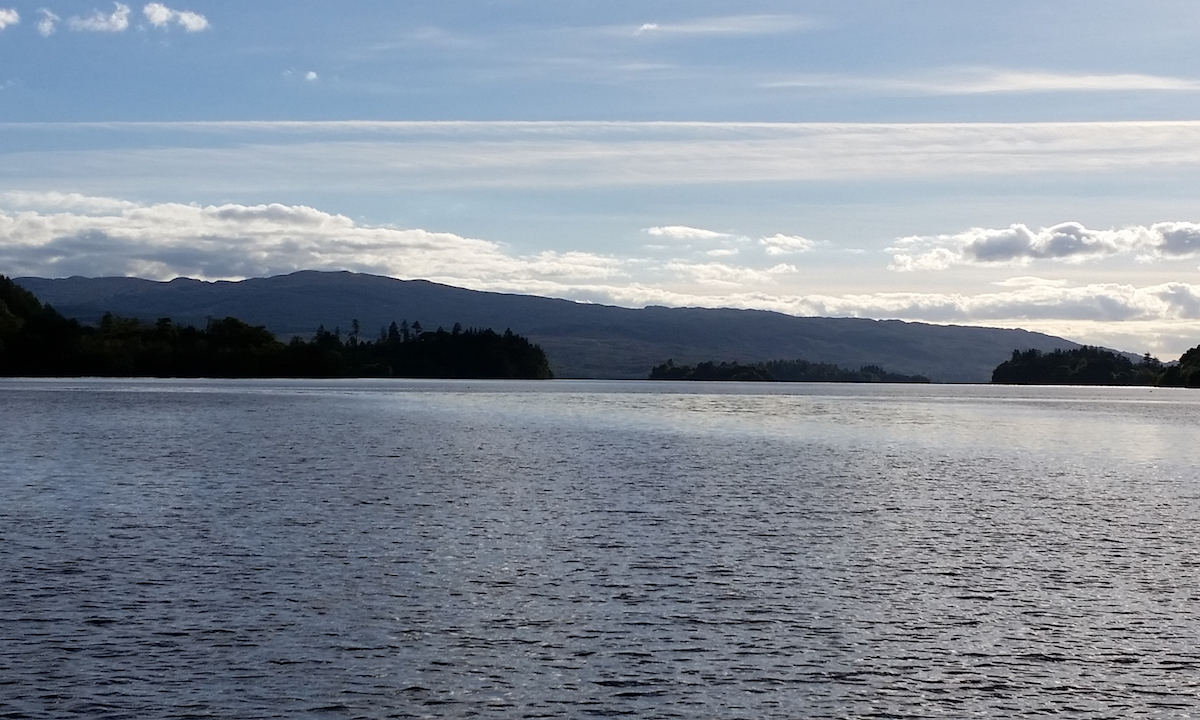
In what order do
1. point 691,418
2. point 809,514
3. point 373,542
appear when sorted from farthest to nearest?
point 691,418, point 809,514, point 373,542

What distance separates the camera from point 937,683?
2084 cm

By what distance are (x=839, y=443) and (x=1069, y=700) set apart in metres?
68.8

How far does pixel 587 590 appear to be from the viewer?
2820 cm

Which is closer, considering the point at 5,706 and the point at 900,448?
the point at 5,706

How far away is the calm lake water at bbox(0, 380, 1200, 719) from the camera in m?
20.0

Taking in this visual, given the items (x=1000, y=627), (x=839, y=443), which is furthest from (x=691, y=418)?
(x=1000, y=627)

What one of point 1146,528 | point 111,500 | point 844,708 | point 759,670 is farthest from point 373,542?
point 1146,528

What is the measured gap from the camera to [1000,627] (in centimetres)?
2505

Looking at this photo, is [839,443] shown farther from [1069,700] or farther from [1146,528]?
[1069,700]

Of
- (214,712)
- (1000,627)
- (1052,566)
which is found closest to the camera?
(214,712)

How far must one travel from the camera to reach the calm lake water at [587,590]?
1995 centimetres

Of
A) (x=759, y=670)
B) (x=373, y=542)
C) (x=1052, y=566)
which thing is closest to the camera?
(x=759, y=670)

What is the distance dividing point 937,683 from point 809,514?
74.7 ft

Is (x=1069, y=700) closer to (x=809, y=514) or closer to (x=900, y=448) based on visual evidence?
(x=809, y=514)
